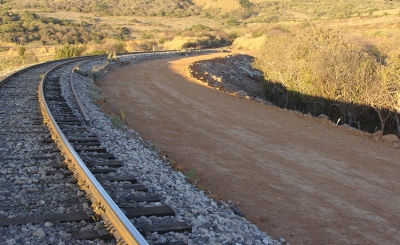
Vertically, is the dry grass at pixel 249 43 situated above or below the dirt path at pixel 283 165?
below

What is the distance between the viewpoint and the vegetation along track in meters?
4.83

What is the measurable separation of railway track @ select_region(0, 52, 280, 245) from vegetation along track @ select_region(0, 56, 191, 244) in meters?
0.01

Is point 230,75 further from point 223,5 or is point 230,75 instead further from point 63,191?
point 223,5

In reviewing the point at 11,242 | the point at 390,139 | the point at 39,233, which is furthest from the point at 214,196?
the point at 390,139

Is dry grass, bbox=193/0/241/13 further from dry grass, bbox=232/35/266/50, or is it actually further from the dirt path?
the dirt path

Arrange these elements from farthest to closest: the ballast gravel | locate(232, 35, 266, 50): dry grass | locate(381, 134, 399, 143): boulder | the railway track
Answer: locate(232, 35, 266, 50): dry grass
locate(381, 134, 399, 143): boulder
the ballast gravel
the railway track

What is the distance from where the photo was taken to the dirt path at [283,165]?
662 centimetres

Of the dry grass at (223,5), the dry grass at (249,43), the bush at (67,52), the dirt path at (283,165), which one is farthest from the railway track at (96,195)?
the dry grass at (223,5)

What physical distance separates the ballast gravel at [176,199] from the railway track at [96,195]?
0.05 ft

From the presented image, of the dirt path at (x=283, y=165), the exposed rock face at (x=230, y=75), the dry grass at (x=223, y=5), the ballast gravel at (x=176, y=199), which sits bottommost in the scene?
the exposed rock face at (x=230, y=75)

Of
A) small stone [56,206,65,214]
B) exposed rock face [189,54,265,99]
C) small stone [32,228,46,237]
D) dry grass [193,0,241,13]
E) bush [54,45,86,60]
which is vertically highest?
dry grass [193,0,241,13]

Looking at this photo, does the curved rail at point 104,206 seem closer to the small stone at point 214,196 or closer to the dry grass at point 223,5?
the small stone at point 214,196

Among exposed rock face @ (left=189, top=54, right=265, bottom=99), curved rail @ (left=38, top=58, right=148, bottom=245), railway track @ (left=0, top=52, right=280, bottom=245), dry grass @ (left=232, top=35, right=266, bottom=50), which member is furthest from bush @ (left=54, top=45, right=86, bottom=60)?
curved rail @ (left=38, top=58, right=148, bottom=245)

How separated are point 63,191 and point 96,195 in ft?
2.35
